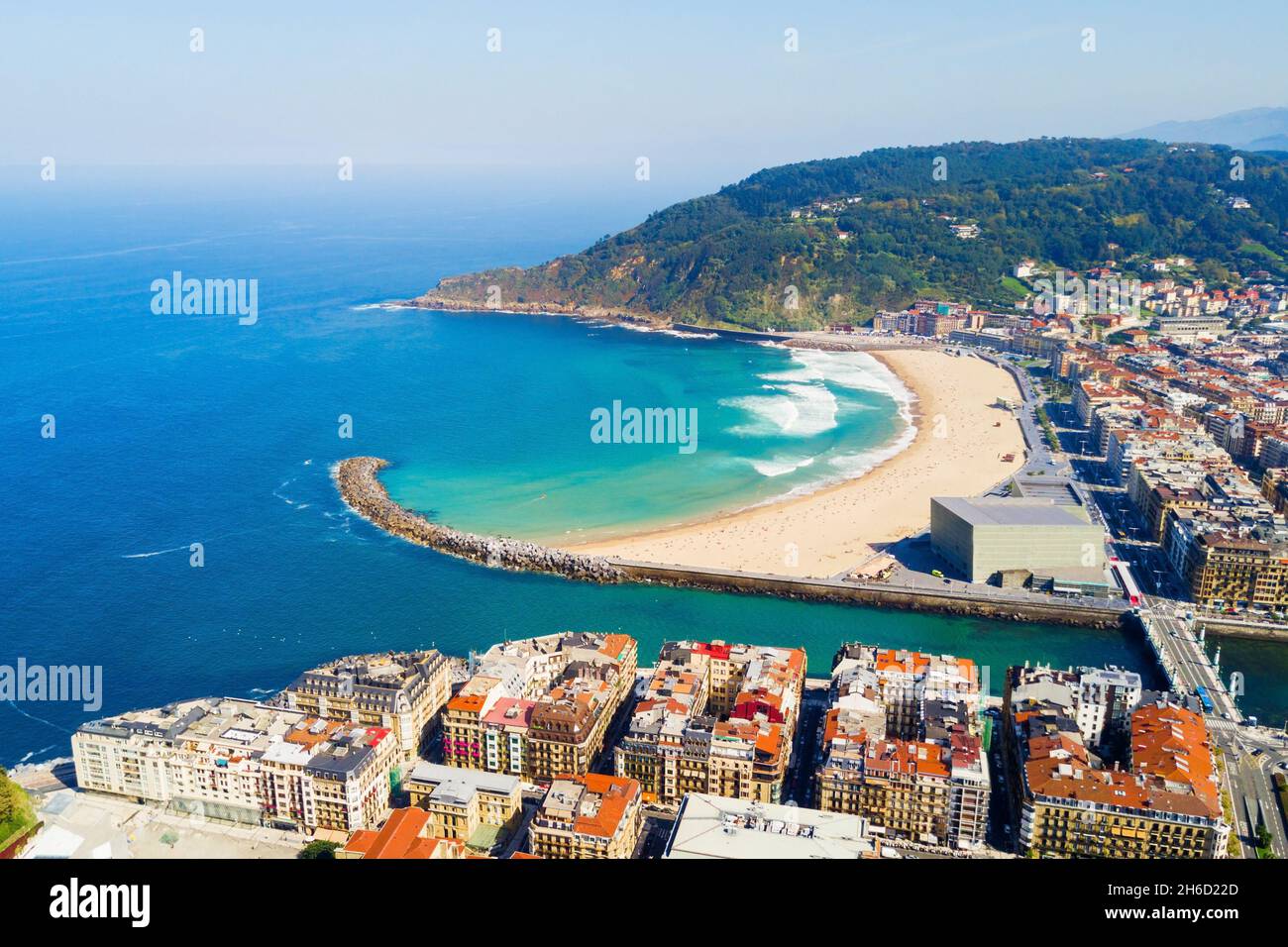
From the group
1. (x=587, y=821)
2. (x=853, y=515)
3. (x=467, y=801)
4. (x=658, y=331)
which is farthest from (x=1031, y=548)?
(x=658, y=331)

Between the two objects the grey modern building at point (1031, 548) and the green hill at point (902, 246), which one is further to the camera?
the green hill at point (902, 246)

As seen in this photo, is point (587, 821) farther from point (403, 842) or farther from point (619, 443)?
point (619, 443)

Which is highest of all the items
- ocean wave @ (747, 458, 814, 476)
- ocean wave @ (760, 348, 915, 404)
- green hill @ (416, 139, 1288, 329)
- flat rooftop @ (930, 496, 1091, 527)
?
green hill @ (416, 139, 1288, 329)

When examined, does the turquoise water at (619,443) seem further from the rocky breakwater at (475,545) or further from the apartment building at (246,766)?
the apartment building at (246,766)

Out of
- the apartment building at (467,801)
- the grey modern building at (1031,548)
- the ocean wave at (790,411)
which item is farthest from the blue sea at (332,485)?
the apartment building at (467,801)

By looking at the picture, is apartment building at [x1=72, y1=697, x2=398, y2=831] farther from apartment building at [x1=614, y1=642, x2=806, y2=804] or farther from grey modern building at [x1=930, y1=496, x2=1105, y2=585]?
grey modern building at [x1=930, y1=496, x2=1105, y2=585]

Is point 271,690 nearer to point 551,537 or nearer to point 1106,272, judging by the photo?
point 551,537

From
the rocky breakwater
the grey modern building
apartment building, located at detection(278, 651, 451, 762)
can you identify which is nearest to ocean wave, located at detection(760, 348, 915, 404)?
the grey modern building
